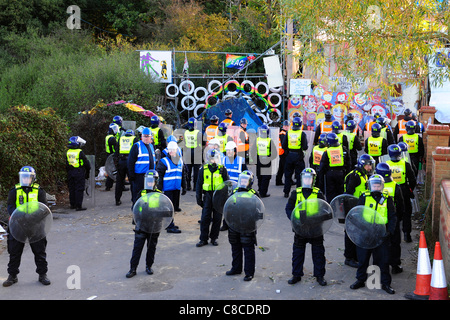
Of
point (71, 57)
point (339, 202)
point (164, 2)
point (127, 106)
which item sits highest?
point (164, 2)

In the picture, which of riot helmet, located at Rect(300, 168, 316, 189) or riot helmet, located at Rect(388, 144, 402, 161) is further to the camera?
riot helmet, located at Rect(388, 144, 402, 161)

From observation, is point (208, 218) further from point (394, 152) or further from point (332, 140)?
point (394, 152)

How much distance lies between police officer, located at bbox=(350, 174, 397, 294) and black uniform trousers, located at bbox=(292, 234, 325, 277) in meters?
0.53

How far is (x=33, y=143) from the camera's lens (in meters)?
14.2

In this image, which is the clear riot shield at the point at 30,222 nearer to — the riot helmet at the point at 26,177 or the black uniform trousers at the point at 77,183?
the riot helmet at the point at 26,177

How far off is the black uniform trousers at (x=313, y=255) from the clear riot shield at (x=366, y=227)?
0.54m

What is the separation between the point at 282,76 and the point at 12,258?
60.0 feet

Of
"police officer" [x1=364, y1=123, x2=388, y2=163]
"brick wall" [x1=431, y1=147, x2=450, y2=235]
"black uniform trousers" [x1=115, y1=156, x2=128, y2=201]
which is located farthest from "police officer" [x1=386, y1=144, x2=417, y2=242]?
"black uniform trousers" [x1=115, y1=156, x2=128, y2=201]

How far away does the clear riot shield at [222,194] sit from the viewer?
33.3 feet

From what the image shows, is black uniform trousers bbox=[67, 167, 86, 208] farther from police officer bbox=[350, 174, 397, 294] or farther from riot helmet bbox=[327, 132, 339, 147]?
police officer bbox=[350, 174, 397, 294]

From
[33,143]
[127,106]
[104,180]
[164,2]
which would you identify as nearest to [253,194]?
[33,143]

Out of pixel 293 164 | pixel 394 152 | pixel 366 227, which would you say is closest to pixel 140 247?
pixel 366 227

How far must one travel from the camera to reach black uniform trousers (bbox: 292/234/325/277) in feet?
27.6

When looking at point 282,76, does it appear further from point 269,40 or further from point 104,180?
point 104,180
